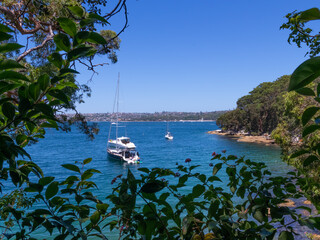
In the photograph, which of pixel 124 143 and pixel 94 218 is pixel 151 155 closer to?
pixel 124 143

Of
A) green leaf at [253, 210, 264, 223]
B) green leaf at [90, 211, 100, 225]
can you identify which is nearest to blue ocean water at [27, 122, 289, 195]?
green leaf at [253, 210, 264, 223]

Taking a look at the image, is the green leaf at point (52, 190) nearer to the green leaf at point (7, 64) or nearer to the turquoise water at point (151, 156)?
the green leaf at point (7, 64)

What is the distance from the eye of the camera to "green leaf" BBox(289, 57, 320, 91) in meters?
0.37

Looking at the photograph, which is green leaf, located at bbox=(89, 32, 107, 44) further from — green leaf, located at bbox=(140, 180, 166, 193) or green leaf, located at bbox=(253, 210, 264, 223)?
green leaf, located at bbox=(253, 210, 264, 223)

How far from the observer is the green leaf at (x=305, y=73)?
1.21ft

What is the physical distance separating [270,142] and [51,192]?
42.5 metres

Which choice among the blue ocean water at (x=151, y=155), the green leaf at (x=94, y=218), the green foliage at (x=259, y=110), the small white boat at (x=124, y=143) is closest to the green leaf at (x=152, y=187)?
the green leaf at (x=94, y=218)

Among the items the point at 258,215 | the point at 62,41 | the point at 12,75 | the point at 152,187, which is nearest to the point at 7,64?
the point at 12,75

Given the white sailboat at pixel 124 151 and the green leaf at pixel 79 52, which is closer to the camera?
the green leaf at pixel 79 52

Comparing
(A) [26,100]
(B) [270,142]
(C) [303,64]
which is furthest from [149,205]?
(B) [270,142]

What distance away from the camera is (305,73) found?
375 millimetres

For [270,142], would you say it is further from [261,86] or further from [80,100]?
[80,100]

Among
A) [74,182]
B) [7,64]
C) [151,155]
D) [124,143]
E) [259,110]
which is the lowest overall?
[151,155]

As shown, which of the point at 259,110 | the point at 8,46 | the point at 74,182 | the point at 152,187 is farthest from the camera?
the point at 259,110
